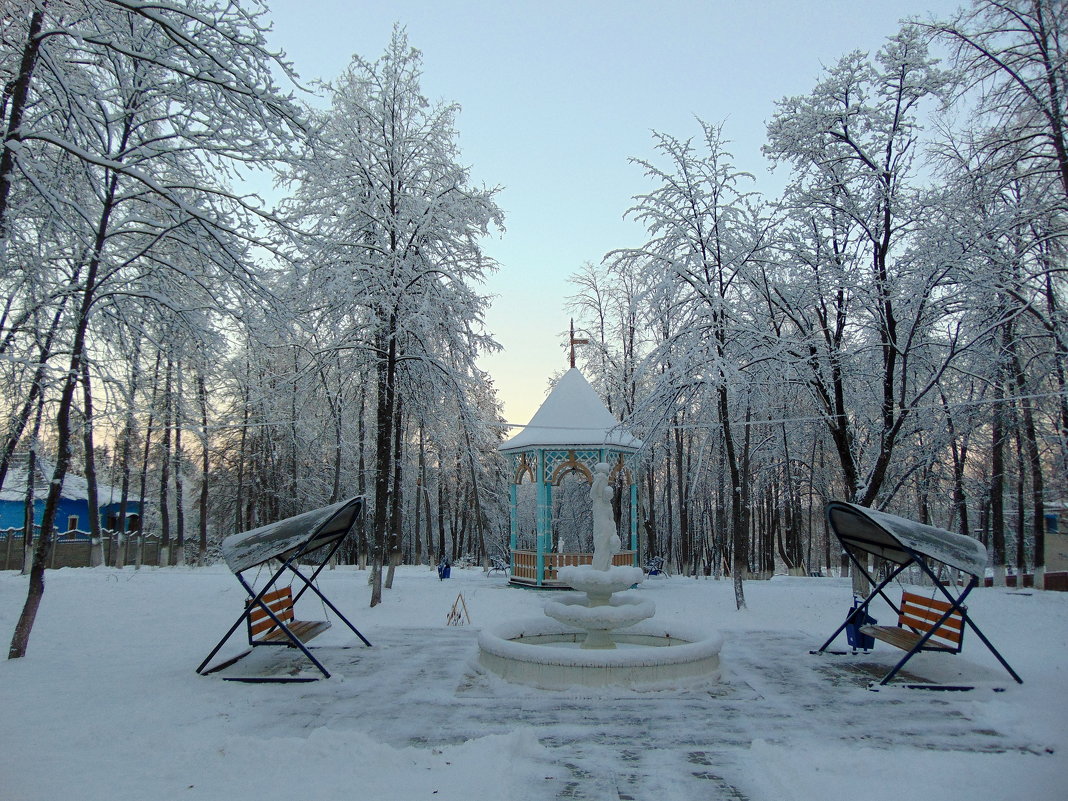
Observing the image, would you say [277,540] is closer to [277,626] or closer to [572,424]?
[277,626]

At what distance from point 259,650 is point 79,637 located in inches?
123

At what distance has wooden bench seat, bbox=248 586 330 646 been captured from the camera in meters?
8.24

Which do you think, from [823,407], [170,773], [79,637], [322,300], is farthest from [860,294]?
[79,637]

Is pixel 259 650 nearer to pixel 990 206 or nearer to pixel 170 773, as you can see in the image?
pixel 170 773

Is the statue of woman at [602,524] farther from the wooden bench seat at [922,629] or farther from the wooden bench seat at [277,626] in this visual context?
the wooden bench seat at [277,626]

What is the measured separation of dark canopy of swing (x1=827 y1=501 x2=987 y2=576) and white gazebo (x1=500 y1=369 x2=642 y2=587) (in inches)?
336

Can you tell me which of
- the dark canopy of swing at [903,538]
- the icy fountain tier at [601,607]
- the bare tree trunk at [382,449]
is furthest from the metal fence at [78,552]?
the dark canopy of swing at [903,538]

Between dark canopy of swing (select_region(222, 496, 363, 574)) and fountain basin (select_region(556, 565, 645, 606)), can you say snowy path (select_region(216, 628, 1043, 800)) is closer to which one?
dark canopy of swing (select_region(222, 496, 363, 574))

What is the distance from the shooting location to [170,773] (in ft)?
15.9

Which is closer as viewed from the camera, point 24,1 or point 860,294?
point 24,1

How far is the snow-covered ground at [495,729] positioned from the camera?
15.5ft

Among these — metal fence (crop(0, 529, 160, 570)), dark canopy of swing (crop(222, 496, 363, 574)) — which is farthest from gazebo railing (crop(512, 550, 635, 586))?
metal fence (crop(0, 529, 160, 570))

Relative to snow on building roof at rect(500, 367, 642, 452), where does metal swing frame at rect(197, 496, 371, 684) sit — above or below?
below

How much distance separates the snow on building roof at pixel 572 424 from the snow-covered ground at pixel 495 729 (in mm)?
8834
